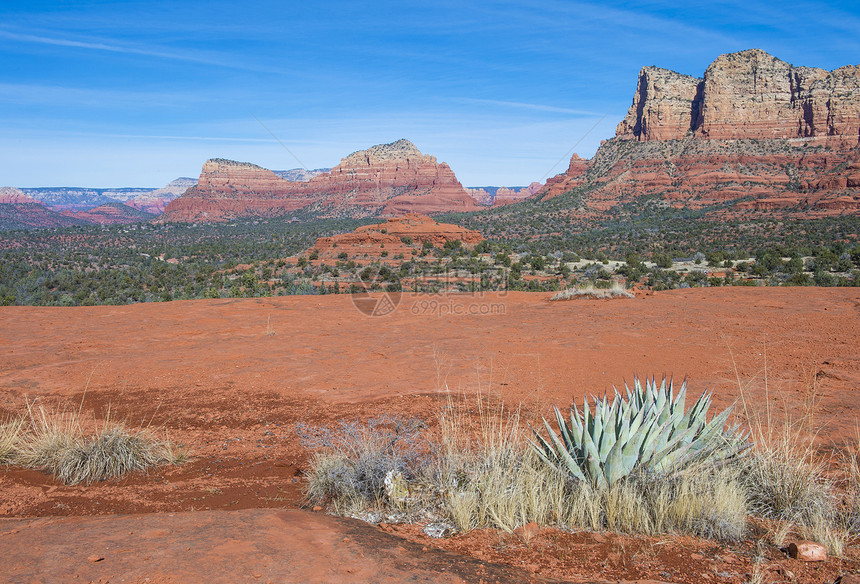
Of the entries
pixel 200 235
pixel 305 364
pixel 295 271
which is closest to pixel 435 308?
pixel 305 364

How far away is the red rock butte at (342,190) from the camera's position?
120250mm

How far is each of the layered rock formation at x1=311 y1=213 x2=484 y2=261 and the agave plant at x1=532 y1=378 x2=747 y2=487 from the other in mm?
36306

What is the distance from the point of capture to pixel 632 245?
45312 millimetres

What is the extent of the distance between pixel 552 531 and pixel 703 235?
51177 millimetres

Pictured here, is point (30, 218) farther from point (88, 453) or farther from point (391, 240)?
point (88, 453)

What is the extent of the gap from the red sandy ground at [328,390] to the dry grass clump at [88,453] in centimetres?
15

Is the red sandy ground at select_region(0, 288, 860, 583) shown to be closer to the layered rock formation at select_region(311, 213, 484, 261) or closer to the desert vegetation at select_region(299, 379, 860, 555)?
the desert vegetation at select_region(299, 379, 860, 555)

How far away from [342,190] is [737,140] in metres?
83.3

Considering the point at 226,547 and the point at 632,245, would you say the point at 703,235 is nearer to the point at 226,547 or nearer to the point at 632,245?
the point at 632,245

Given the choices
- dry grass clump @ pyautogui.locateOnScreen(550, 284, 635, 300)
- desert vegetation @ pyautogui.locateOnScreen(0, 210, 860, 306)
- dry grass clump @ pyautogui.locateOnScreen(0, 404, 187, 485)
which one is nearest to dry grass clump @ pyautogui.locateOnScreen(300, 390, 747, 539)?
dry grass clump @ pyautogui.locateOnScreen(0, 404, 187, 485)

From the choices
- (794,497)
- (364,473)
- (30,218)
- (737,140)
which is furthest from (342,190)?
(794,497)

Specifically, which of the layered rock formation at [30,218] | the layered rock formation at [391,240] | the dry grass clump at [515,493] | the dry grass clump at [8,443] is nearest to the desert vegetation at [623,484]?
the dry grass clump at [515,493]

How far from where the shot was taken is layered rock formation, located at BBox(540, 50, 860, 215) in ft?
221

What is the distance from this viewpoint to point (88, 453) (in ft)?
15.7
